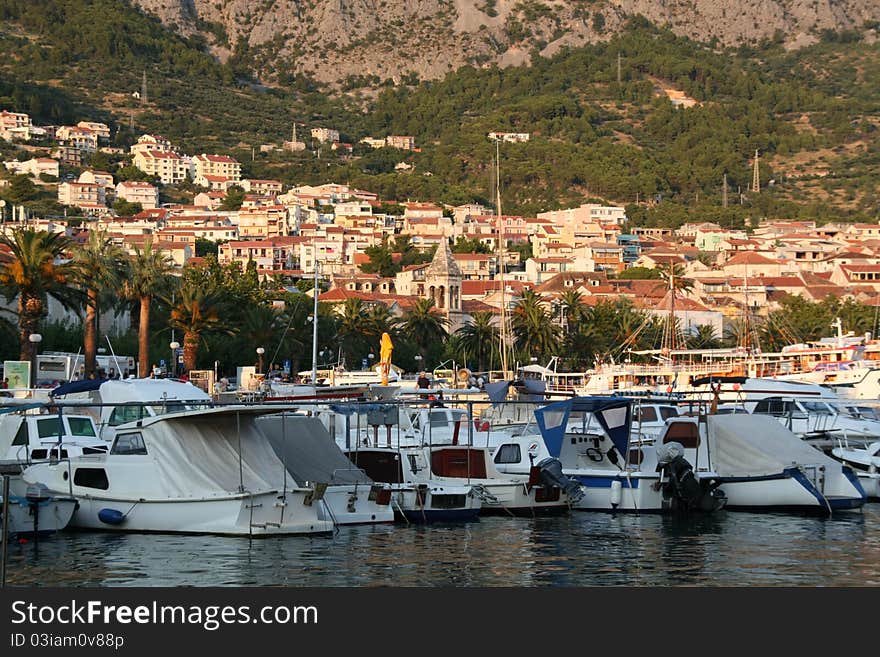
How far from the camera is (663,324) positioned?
114250 millimetres

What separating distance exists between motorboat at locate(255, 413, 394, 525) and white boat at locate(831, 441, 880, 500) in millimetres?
12995

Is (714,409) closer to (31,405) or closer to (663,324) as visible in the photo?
(31,405)

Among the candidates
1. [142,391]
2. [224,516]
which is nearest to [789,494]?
[224,516]

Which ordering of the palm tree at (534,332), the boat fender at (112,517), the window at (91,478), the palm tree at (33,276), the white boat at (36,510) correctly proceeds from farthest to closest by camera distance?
the palm tree at (534,332) → the palm tree at (33,276) → the window at (91,478) → the boat fender at (112,517) → the white boat at (36,510)

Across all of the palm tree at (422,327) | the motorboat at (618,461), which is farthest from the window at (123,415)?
the palm tree at (422,327)

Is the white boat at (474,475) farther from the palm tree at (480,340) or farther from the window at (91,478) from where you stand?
the palm tree at (480,340)

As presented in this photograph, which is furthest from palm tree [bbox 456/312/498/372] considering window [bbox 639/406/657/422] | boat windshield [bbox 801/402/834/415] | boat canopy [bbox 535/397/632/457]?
boat canopy [bbox 535/397/632/457]

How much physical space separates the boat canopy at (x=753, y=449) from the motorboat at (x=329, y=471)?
8.29 meters

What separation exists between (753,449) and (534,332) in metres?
60.6

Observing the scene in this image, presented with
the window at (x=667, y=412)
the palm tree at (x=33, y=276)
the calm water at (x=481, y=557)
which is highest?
the palm tree at (x=33, y=276)

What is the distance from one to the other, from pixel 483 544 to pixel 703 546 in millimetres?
4052

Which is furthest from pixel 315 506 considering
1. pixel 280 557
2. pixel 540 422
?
pixel 540 422

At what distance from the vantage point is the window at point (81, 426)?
3672 centimetres

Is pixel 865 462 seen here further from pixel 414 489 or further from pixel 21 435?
pixel 21 435
